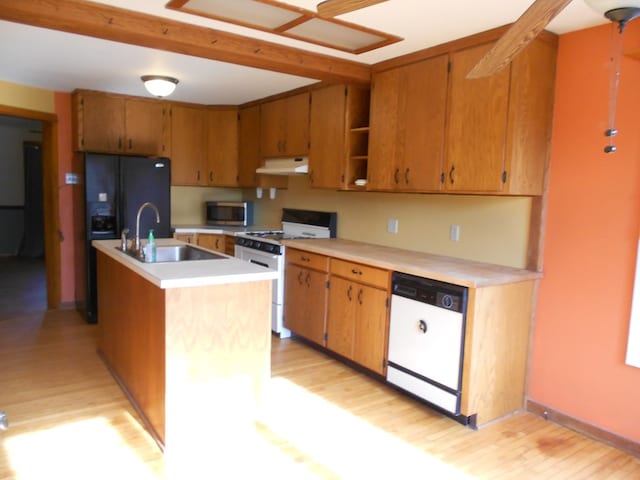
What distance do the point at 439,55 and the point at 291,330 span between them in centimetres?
255

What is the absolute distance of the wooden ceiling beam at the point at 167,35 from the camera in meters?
2.45

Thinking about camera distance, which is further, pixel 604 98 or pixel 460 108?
pixel 460 108

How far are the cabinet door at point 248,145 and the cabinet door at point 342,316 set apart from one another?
2110 millimetres

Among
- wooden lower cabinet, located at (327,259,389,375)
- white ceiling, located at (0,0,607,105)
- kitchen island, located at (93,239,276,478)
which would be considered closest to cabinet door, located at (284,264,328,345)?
wooden lower cabinet, located at (327,259,389,375)

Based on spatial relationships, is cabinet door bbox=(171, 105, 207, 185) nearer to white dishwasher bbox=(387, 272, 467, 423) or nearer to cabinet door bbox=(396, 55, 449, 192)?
cabinet door bbox=(396, 55, 449, 192)

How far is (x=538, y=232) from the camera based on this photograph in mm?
2941

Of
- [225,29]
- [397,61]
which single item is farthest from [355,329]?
[225,29]

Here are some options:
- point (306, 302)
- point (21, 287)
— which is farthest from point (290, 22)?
point (21, 287)

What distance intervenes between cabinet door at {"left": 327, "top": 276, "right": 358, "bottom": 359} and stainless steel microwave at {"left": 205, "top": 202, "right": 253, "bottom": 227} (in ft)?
7.47

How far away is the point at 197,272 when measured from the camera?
99.4 inches

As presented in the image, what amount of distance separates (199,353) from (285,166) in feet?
8.60

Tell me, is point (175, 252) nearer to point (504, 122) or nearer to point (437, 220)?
point (437, 220)

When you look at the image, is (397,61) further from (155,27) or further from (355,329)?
(355,329)

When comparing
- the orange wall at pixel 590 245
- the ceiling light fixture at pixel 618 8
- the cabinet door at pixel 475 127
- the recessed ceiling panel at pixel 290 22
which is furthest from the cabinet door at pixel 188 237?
the ceiling light fixture at pixel 618 8
